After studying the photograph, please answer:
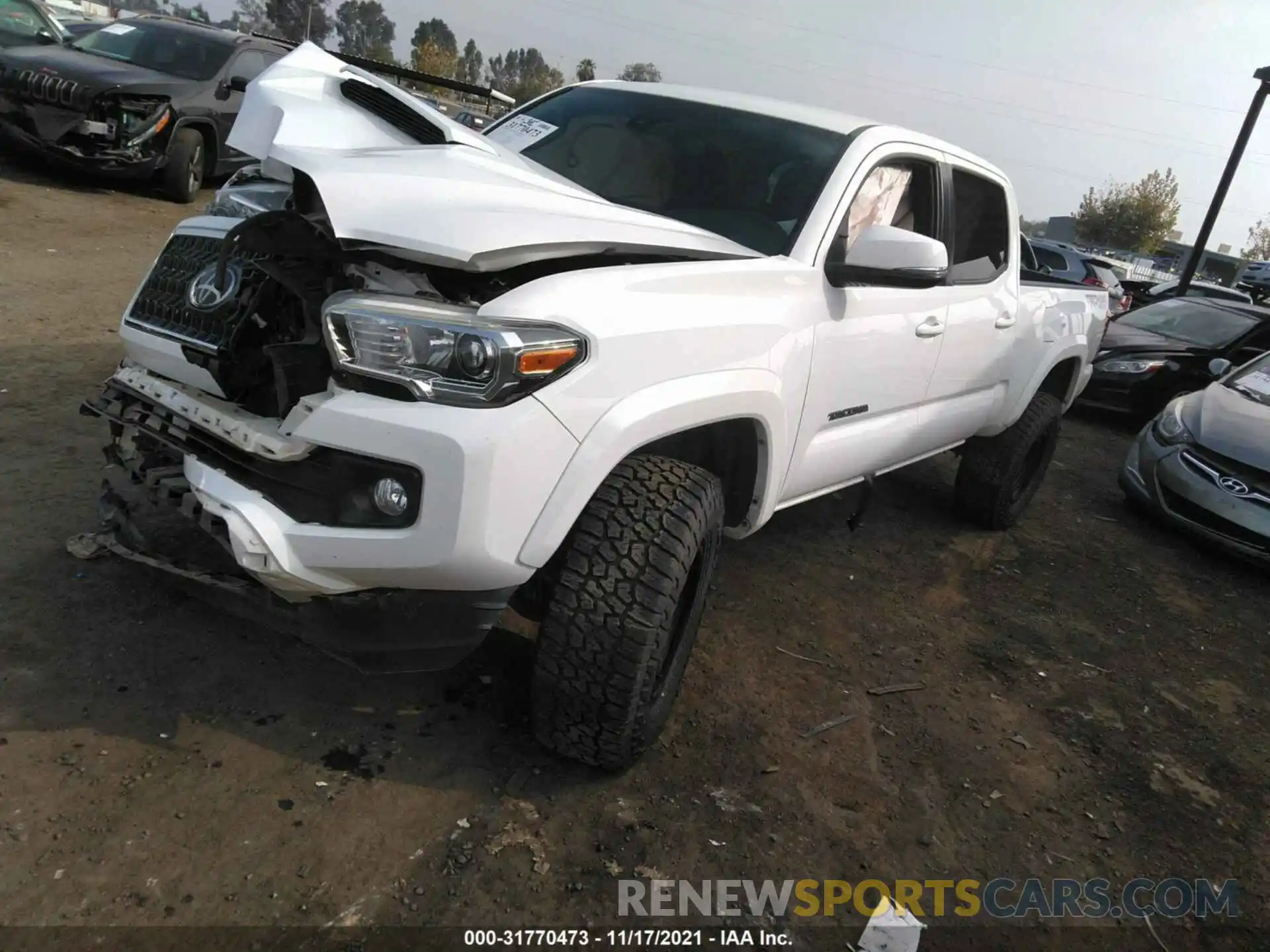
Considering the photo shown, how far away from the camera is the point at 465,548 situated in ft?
6.47

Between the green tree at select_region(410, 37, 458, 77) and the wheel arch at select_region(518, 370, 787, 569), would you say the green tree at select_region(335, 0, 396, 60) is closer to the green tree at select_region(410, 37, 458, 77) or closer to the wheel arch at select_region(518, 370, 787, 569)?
the green tree at select_region(410, 37, 458, 77)

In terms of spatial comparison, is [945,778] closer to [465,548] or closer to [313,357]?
[465,548]

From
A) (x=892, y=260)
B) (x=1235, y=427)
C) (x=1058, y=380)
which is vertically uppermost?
(x=892, y=260)

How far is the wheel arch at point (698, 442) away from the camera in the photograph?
82.8 inches

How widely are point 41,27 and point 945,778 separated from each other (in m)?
11.3

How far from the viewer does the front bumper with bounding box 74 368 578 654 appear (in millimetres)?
1933

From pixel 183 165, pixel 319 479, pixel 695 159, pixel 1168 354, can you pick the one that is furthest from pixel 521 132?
pixel 1168 354

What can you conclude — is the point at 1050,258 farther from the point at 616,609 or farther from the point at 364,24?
the point at 364,24

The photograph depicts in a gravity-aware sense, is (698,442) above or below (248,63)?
below

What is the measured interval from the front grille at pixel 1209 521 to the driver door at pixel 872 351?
107 inches

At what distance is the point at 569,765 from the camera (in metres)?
2.53

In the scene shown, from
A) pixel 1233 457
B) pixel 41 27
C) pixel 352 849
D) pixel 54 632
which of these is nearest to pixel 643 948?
pixel 352 849

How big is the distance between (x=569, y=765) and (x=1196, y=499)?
4.71 meters

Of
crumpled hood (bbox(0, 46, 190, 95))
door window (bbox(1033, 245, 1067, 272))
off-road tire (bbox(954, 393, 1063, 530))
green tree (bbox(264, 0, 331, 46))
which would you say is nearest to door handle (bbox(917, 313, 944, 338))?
off-road tire (bbox(954, 393, 1063, 530))
